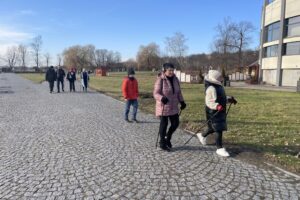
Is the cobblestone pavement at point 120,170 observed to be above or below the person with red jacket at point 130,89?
below

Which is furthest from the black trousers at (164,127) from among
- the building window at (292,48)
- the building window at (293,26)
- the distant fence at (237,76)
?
the distant fence at (237,76)

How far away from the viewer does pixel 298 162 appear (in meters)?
5.24

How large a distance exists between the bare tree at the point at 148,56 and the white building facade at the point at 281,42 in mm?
64054

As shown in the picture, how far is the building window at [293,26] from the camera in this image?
3412cm

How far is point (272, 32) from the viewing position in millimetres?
39500

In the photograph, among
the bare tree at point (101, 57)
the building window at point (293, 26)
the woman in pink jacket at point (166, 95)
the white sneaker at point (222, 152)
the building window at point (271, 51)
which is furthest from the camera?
the bare tree at point (101, 57)

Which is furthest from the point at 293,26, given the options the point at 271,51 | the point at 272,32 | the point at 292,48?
the point at 271,51

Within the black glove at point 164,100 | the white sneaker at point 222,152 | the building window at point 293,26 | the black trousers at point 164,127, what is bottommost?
the white sneaker at point 222,152

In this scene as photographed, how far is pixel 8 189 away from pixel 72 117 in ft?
19.2

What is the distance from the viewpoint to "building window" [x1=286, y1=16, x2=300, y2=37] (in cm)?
3412

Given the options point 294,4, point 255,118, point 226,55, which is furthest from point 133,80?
point 226,55

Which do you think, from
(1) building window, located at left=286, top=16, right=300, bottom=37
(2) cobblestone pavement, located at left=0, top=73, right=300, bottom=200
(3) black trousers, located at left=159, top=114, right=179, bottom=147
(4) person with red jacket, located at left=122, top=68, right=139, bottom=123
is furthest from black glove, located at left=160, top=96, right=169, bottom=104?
(1) building window, located at left=286, top=16, right=300, bottom=37

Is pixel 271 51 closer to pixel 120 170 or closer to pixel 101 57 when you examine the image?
pixel 120 170

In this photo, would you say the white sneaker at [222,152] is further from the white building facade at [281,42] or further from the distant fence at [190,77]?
the distant fence at [190,77]
